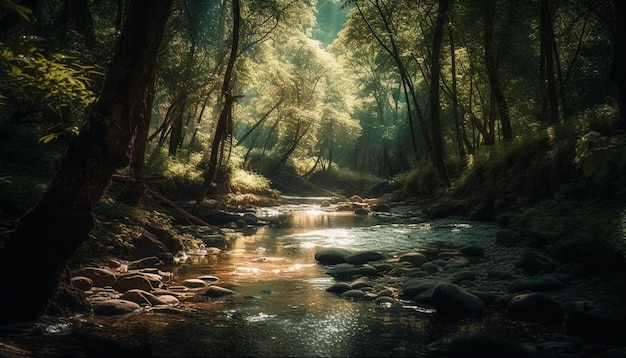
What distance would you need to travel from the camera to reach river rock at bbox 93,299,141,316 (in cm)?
587

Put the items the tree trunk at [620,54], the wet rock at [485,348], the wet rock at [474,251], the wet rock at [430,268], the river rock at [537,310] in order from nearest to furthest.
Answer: the wet rock at [485,348] → the tree trunk at [620,54] → the river rock at [537,310] → the wet rock at [430,268] → the wet rock at [474,251]

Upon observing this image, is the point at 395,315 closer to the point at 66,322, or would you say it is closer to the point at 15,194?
the point at 66,322

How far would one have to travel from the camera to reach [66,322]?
17.4 feet

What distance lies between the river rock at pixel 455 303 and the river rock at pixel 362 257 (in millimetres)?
3687

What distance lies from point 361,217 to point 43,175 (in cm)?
1446

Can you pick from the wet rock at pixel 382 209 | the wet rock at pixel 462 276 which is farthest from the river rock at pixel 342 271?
the wet rock at pixel 382 209

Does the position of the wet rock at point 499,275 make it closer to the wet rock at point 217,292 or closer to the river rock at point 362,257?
the river rock at point 362,257

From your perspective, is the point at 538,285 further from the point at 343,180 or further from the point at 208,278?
the point at 343,180

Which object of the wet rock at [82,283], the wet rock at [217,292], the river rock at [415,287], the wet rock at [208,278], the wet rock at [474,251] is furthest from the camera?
the wet rock at [474,251]

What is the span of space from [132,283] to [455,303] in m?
4.69

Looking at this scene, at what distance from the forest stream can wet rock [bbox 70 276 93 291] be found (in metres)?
1.26

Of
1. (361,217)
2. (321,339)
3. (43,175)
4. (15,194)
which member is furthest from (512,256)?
(361,217)

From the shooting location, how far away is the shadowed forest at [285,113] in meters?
4.73

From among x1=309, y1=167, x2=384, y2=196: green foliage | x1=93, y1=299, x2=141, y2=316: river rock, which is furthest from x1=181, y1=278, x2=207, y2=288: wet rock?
x1=309, y1=167, x2=384, y2=196: green foliage
